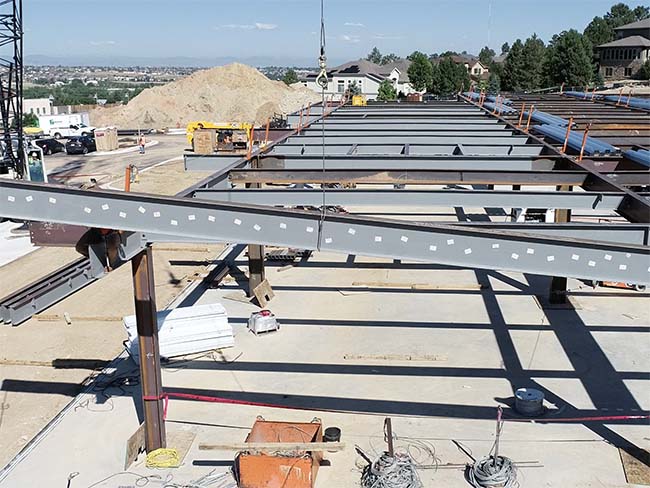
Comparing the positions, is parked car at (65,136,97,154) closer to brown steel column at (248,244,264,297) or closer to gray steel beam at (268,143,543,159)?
gray steel beam at (268,143,543,159)

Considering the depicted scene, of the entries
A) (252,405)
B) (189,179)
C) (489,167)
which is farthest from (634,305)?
(189,179)

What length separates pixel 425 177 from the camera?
11.7m

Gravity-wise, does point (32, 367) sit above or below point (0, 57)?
below

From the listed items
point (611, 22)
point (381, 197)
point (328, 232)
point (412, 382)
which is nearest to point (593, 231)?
point (328, 232)

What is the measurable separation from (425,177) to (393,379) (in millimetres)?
3413

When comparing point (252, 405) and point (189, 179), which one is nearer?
point (252, 405)

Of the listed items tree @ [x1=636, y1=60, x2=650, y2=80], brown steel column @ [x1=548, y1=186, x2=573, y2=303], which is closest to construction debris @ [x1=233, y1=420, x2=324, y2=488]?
brown steel column @ [x1=548, y1=186, x2=573, y2=303]

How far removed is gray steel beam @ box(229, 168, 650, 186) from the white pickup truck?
45.7m

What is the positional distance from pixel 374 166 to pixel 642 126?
9.60 meters

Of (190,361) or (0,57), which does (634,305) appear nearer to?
(190,361)

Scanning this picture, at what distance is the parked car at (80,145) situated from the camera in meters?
45.1

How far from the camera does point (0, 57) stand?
32.9 metres

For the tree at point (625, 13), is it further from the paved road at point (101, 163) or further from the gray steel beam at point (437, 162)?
the gray steel beam at point (437, 162)

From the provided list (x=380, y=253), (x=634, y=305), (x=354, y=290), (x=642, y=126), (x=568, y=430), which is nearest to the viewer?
(x=380, y=253)
